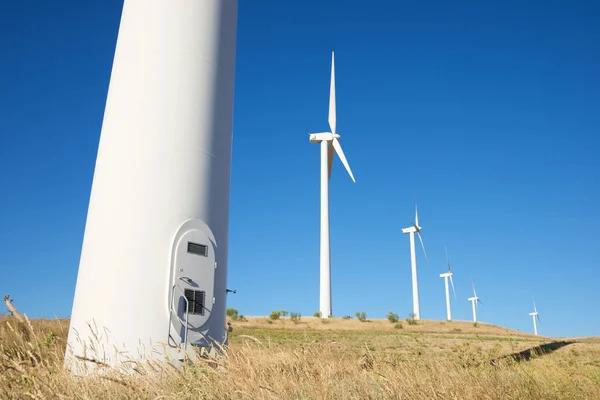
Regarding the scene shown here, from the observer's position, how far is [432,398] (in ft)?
19.6

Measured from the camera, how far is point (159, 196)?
8.91m

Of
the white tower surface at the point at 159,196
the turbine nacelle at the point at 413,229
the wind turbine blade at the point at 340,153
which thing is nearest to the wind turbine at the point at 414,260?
the turbine nacelle at the point at 413,229

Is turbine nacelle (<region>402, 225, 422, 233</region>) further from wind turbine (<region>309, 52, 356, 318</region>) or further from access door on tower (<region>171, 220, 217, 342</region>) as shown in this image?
access door on tower (<region>171, 220, 217, 342</region>)

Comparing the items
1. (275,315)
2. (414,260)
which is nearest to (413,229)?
(414,260)

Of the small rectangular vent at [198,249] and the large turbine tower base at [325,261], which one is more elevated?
the large turbine tower base at [325,261]

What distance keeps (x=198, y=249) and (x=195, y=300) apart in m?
0.94

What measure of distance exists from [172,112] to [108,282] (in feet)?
11.1

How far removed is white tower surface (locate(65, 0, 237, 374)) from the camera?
8422mm

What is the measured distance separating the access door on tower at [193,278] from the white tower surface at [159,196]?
0.06ft

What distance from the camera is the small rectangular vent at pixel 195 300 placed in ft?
28.8

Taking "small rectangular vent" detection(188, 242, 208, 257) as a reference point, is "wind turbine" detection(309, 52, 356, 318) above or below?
above

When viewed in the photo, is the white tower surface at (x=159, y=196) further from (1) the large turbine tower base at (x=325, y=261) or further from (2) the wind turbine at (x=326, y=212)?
(1) the large turbine tower base at (x=325, y=261)

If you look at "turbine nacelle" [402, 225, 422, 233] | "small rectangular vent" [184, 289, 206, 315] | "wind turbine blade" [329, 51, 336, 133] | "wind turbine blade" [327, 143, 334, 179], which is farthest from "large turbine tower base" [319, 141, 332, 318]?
"small rectangular vent" [184, 289, 206, 315]

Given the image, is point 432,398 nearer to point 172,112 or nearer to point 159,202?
point 159,202
